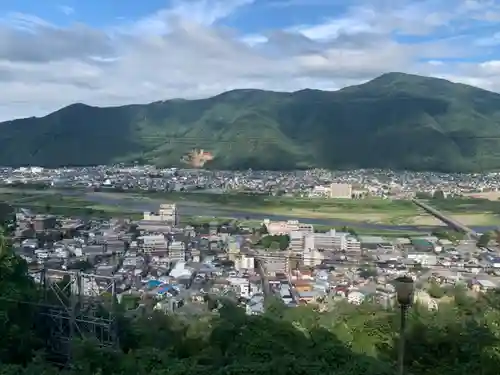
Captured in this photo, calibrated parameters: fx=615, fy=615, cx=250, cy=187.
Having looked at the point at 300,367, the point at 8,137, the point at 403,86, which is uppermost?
the point at 403,86

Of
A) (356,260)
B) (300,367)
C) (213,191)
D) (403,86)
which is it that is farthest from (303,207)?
(403,86)

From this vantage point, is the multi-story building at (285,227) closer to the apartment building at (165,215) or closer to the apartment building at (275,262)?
the apartment building at (275,262)

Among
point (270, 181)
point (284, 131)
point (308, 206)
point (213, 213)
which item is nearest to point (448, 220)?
point (308, 206)

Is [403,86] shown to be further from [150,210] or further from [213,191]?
[150,210]

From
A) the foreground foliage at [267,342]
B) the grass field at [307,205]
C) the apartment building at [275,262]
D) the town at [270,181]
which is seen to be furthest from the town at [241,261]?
the town at [270,181]

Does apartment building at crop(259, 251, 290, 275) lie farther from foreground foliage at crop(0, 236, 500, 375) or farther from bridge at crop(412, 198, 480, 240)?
bridge at crop(412, 198, 480, 240)

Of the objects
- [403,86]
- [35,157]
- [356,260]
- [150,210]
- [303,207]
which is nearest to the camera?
[356,260]

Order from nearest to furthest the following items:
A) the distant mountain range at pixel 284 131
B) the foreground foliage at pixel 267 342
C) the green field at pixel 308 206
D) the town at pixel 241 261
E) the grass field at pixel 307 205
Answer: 1. the foreground foliage at pixel 267 342
2. the town at pixel 241 261
3. the grass field at pixel 307 205
4. the green field at pixel 308 206
5. the distant mountain range at pixel 284 131
